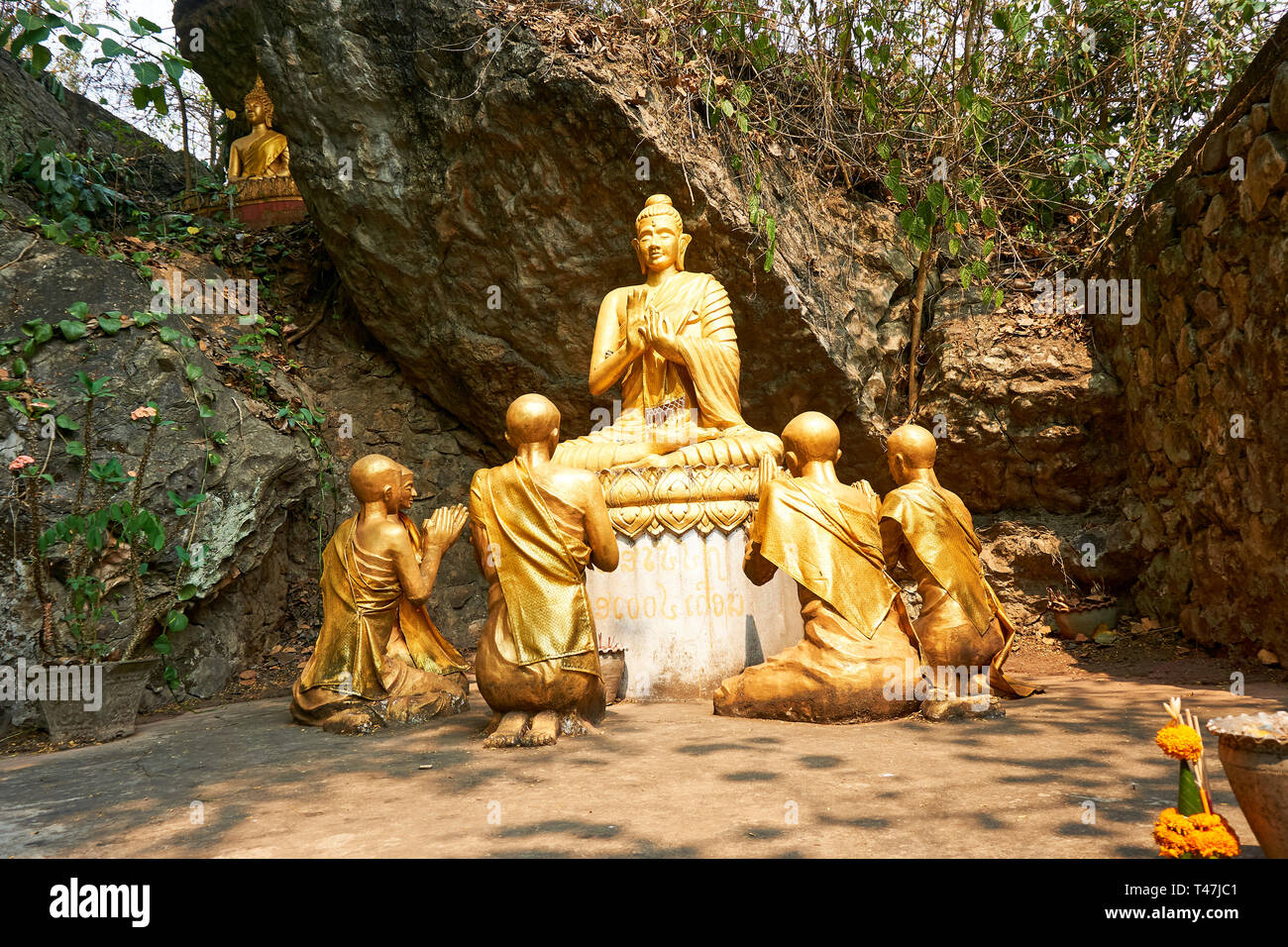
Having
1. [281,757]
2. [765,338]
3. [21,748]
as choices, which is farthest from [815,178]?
[21,748]

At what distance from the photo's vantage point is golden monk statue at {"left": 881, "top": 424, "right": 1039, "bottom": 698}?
462 centimetres

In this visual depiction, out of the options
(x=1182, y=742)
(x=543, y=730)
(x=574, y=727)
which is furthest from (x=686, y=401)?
(x=1182, y=742)

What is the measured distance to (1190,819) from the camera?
2047 mm

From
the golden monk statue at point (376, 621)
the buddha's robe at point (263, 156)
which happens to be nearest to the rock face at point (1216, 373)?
the golden monk statue at point (376, 621)

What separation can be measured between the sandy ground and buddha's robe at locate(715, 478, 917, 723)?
133mm

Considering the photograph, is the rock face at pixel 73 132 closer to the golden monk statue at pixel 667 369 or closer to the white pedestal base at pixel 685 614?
the golden monk statue at pixel 667 369

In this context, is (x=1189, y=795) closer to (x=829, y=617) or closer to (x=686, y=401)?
(x=829, y=617)

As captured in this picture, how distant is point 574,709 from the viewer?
433 cm

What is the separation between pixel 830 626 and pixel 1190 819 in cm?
245

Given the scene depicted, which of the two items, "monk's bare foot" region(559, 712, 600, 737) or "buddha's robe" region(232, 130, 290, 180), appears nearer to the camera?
"monk's bare foot" region(559, 712, 600, 737)

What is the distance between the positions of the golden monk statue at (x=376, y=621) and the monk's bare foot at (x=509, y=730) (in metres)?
0.80

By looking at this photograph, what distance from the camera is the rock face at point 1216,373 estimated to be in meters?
5.14

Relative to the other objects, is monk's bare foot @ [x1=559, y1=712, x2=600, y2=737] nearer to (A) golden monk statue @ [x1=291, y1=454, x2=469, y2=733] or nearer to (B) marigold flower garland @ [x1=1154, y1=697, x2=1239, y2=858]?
(A) golden monk statue @ [x1=291, y1=454, x2=469, y2=733]

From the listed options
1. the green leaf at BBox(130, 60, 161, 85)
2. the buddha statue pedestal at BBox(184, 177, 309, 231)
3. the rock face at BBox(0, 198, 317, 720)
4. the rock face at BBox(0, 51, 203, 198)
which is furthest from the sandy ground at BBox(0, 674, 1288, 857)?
the buddha statue pedestal at BBox(184, 177, 309, 231)
